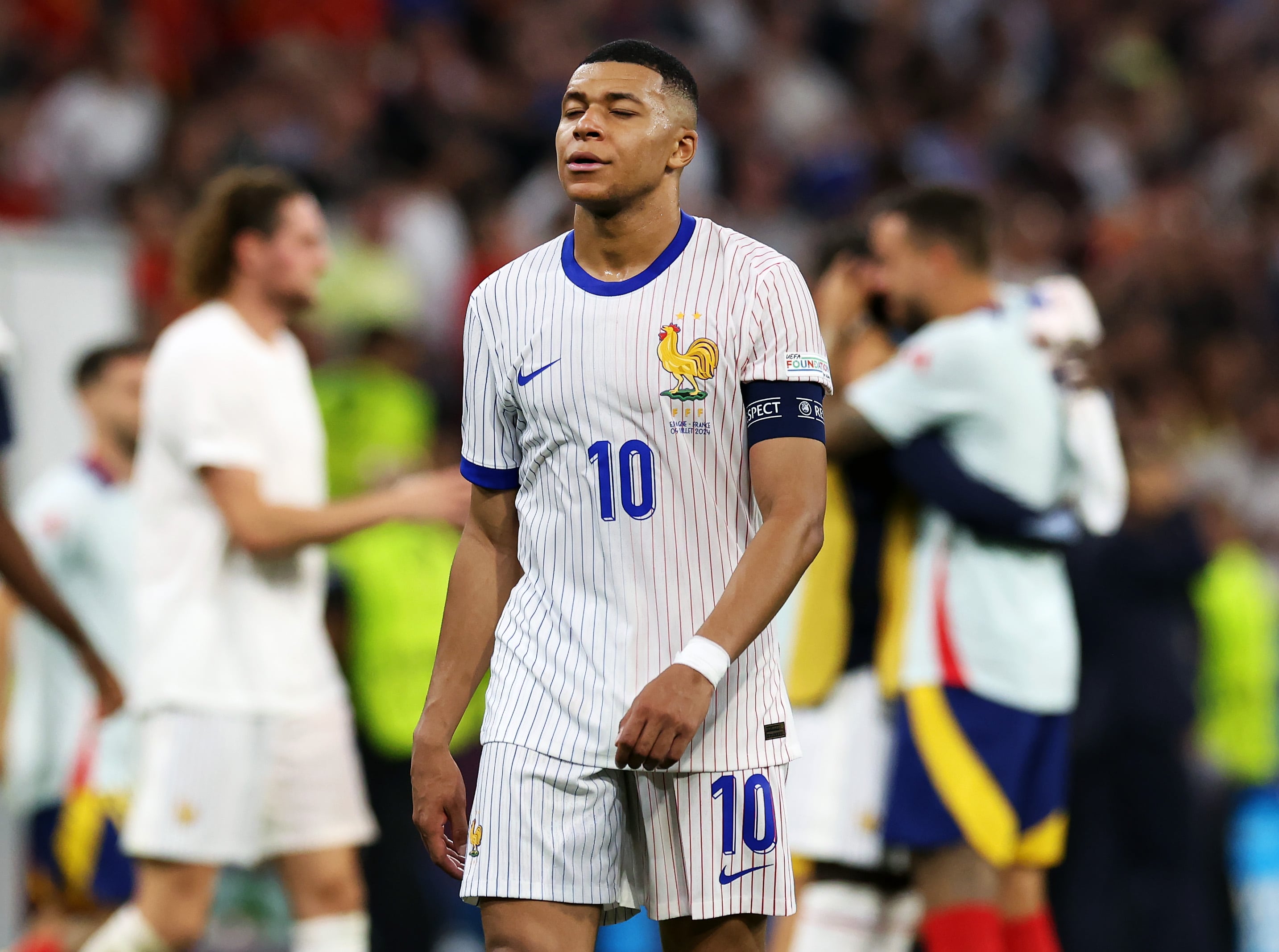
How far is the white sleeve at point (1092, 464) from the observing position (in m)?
5.30

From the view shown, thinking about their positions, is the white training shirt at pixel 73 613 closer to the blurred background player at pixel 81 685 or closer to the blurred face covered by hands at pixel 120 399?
the blurred background player at pixel 81 685

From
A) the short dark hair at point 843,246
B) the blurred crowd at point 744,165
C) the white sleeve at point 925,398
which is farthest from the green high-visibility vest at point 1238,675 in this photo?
the white sleeve at point 925,398

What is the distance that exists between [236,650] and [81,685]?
1.68 metres

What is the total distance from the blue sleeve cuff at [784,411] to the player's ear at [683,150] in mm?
452

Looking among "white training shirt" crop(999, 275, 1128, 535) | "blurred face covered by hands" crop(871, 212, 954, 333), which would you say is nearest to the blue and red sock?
"white training shirt" crop(999, 275, 1128, 535)

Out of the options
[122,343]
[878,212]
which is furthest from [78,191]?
[878,212]

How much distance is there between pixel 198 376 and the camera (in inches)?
206

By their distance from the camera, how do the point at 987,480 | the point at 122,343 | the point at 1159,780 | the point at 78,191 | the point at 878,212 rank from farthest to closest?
the point at 78,191 < the point at 1159,780 < the point at 122,343 < the point at 878,212 < the point at 987,480

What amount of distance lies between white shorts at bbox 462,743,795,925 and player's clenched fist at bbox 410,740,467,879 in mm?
62

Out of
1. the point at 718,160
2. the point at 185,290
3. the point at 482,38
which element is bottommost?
the point at 185,290

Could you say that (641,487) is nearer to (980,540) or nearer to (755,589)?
(755,589)

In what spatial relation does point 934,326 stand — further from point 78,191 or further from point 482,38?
point 482,38

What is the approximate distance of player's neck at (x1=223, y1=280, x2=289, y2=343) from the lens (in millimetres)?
5507

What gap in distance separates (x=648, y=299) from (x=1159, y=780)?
5491 mm
